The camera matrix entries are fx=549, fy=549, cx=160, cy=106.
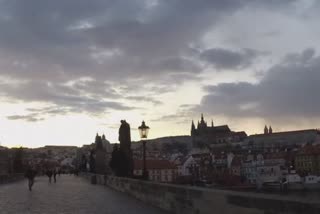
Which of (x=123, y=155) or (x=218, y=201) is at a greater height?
(x=123, y=155)

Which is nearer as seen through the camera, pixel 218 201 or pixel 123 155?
pixel 218 201

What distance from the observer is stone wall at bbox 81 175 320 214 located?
7012mm

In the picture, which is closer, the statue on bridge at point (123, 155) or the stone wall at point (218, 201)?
the stone wall at point (218, 201)

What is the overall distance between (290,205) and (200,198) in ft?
14.4

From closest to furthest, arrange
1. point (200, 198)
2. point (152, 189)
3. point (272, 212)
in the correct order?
1. point (272, 212)
2. point (200, 198)
3. point (152, 189)

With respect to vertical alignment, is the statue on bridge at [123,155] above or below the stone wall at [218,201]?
above

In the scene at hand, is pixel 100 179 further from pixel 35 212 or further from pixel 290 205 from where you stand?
pixel 290 205

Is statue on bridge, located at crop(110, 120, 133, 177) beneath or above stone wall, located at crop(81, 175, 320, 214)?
above

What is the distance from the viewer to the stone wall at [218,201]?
23.0ft

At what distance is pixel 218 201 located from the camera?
10.0 m

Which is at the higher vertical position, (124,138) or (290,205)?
(124,138)

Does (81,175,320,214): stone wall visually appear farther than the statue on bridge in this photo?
No

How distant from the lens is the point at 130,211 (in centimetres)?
1600

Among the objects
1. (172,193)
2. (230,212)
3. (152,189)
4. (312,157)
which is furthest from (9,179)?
(312,157)
